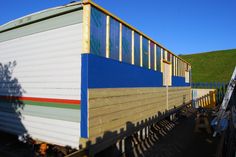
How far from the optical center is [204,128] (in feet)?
31.4

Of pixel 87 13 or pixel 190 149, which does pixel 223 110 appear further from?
pixel 87 13

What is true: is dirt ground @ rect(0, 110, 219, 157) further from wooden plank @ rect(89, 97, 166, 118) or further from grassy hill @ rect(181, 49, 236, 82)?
grassy hill @ rect(181, 49, 236, 82)

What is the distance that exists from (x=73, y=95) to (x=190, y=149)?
4.41 m

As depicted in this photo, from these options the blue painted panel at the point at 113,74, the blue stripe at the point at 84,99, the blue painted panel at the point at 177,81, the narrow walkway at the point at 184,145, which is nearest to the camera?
the blue stripe at the point at 84,99

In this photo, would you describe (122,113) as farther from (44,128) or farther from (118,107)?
(44,128)

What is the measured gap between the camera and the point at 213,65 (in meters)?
38.4

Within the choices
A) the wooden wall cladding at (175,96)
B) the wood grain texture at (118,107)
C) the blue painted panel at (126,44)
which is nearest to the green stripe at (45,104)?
the wood grain texture at (118,107)

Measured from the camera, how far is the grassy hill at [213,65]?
1264 inches

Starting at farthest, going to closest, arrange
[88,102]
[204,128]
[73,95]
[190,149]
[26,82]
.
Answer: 1. [204,128]
2. [190,149]
3. [26,82]
4. [73,95]
5. [88,102]

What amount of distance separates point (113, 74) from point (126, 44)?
120 centimetres

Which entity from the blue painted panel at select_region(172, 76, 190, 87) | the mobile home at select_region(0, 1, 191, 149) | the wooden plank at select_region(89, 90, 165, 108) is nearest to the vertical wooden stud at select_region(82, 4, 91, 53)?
the mobile home at select_region(0, 1, 191, 149)

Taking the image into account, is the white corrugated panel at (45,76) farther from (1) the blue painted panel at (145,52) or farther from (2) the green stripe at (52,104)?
(1) the blue painted panel at (145,52)

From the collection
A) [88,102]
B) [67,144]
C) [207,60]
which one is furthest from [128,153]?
[207,60]

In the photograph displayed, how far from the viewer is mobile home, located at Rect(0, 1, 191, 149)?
4.57 m
